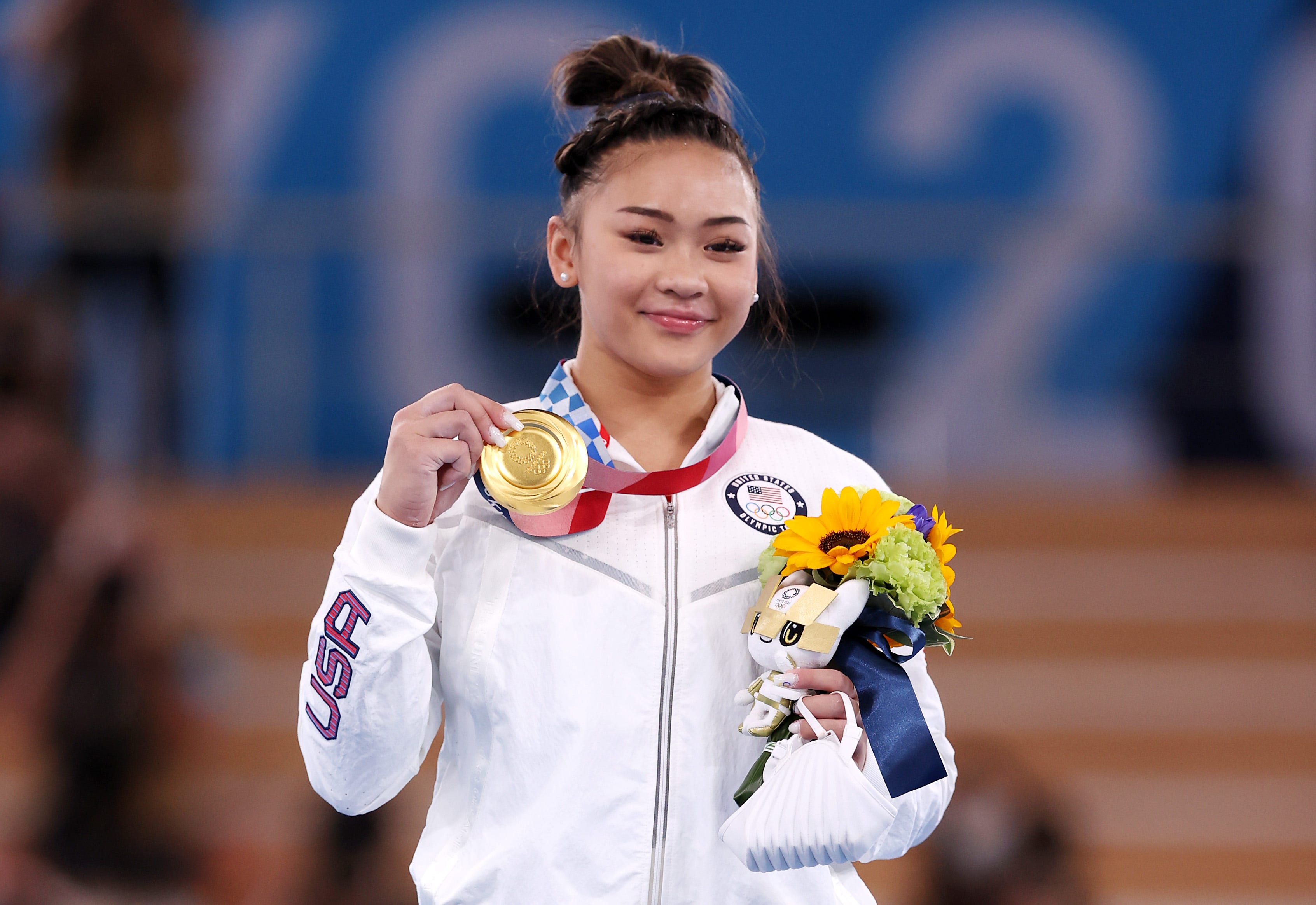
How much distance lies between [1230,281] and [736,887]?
4067 mm

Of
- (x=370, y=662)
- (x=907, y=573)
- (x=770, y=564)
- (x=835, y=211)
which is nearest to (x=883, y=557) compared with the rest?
(x=907, y=573)

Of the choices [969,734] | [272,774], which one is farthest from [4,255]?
[969,734]

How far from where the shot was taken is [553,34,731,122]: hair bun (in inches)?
72.5

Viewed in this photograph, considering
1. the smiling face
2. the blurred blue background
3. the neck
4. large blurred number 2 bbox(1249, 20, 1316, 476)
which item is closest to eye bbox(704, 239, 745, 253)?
the smiling face

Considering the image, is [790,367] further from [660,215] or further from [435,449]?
[435,449]

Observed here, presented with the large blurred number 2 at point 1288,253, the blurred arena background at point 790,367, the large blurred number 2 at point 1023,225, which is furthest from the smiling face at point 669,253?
the large blurred number 2 at point 1288,253

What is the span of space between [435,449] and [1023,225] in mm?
3584

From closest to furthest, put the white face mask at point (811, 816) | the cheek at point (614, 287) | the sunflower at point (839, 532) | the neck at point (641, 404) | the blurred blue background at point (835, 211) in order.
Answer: the white face mask at point (811, 816), the sunflower at point (839, 532), the cheek at point (614, 287), the neck at point (641, 404), the blurred blue background at point (835, 211)

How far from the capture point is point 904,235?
185 inches

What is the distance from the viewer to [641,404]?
1783 mm

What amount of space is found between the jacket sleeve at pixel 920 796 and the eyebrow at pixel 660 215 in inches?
20.2

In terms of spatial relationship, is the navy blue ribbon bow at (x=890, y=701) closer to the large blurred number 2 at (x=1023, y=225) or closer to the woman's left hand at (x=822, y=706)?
the woman's left hand at (x=822, y=706)

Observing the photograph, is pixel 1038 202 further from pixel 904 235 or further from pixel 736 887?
pixel 736 887

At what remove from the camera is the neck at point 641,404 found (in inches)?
69.6
